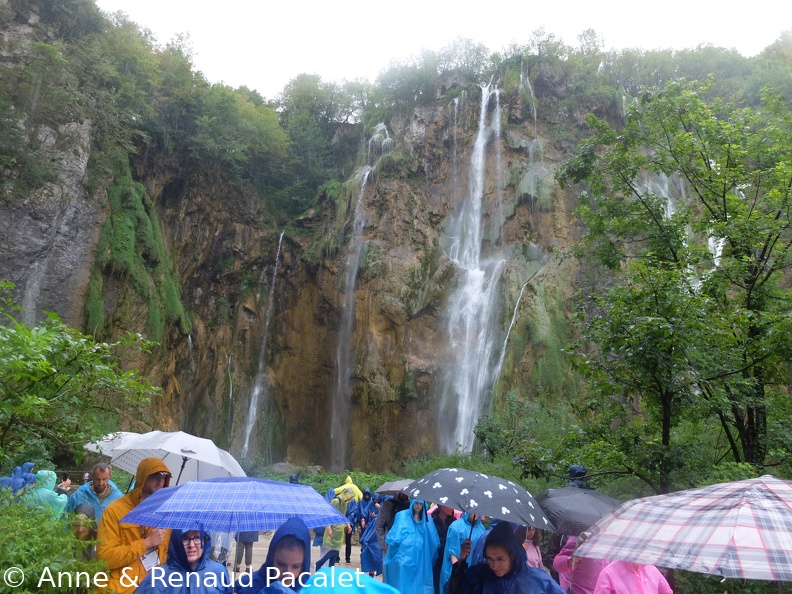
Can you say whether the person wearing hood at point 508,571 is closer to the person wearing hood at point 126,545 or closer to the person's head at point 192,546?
the person's head at point 192,546

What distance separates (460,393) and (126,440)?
1725 centimetres

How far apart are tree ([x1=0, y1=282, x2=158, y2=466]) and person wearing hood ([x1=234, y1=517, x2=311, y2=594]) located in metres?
2.58

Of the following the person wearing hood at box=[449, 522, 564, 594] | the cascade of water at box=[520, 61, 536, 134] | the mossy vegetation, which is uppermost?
the cascade of water at box=[520, 61, 536, 134]

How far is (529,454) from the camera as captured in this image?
7.33 m

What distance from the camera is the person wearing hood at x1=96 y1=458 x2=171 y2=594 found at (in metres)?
4.02

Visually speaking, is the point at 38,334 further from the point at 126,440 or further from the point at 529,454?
the point at 529,454

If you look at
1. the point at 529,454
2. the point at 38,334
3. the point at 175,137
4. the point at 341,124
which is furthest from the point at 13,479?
the point at 341,124

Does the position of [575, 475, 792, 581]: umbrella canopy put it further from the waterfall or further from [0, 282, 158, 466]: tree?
the waterfall

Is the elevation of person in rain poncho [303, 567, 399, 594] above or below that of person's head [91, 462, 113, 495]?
above

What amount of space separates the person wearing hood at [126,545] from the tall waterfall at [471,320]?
17196 millimetres

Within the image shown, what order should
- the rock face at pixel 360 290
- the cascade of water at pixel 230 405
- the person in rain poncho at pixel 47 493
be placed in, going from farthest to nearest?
the cascade of water at pixel 230 405 < the rock face at pixel 360 290 < the person in rain poncho at pixel 47 493

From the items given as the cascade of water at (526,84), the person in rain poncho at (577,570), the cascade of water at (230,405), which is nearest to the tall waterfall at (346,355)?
the cascade of water at (230,405)

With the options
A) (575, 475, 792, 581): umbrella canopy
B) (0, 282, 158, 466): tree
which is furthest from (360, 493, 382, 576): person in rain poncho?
(575, 475, 792, 581): umbrella canopy

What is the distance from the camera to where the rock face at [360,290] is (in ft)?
77.5
